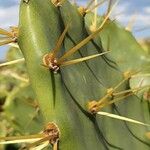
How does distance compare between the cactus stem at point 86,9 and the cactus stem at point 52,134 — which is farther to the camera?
the cactus stem at point 86,9

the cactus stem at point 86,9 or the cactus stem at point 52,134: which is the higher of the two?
the cactus stem at point 86,9

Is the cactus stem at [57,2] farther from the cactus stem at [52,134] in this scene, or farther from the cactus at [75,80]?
the cactus stem at [52,134]

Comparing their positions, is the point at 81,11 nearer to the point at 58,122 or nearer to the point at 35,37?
the point at 35,37

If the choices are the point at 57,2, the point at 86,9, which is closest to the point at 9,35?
the point at 57,2

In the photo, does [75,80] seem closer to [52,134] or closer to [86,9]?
[52,134]

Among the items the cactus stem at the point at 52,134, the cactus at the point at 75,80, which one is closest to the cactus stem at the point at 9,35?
the cactus at the point at 75,80

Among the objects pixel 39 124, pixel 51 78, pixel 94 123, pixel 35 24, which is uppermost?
pixel 35 24

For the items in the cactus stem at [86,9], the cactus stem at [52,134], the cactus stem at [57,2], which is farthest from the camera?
the cactus stem at [86,9]

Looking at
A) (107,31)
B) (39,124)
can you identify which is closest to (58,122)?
(107,31)

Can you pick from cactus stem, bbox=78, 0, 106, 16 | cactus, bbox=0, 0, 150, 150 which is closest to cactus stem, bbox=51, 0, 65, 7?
cactus, bbox=0, 0, 150, 150
